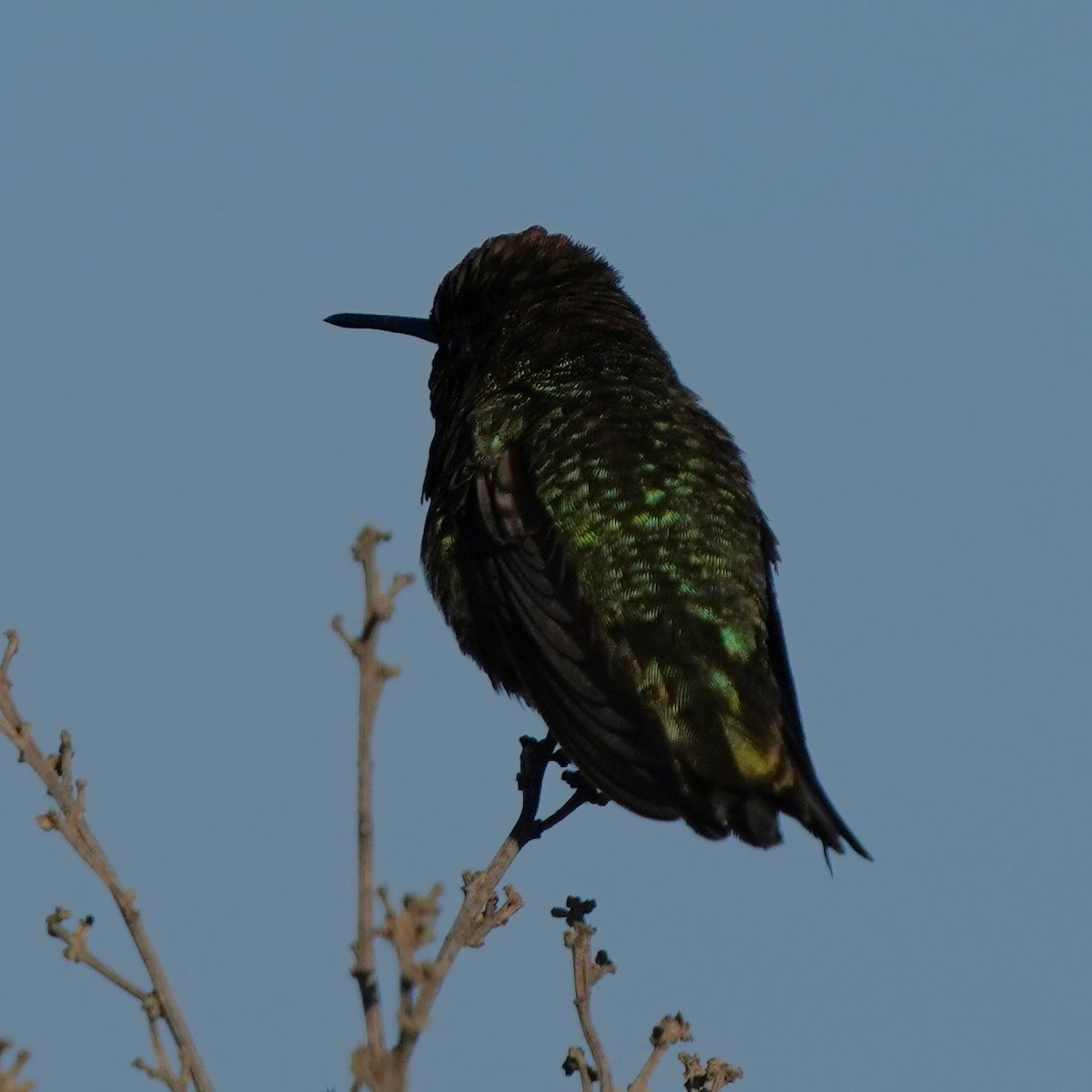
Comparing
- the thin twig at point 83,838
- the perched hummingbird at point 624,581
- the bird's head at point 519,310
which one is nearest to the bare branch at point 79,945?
the thin twig at point 83,838

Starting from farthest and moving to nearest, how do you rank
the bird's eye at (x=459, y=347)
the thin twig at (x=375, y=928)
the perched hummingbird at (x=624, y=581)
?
the bird's eye at (x=459, y=347)
the perched hummingbird at (x=624, y=581)
the thin twig at (x=375, y=928)

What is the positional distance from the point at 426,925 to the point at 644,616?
294 cm

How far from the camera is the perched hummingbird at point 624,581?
536 centimetres

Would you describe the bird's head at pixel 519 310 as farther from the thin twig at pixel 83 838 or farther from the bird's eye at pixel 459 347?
the thin twig at pixel 83 838

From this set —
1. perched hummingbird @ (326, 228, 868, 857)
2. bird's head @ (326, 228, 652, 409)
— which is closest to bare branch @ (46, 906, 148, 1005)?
perched hummingbird @ (326, 228, 868, 857)

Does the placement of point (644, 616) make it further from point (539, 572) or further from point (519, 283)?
point (519, 283)

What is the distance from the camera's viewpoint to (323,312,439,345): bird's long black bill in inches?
316

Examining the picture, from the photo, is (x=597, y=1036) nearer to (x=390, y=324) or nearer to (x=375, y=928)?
(x=375, y=928)

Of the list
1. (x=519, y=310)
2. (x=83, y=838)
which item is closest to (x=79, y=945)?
(x=83, y=838)

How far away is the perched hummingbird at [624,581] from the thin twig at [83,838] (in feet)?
6.20

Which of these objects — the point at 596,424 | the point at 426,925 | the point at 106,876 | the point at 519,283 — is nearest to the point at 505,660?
the point at 596,424

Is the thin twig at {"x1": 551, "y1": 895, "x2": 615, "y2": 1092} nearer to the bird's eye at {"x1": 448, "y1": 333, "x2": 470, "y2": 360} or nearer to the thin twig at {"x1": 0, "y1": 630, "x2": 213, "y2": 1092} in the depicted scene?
the thin twig at {"x1": 0, "y1": 630, "x2": 213, "y2": 1092}

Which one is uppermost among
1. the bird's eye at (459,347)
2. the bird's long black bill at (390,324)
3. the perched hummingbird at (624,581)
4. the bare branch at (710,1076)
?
the bird's long black bill at (390,324)

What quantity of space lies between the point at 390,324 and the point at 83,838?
4.98 m
